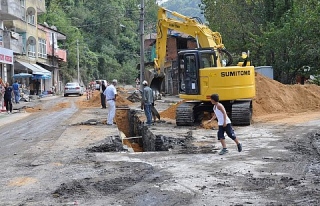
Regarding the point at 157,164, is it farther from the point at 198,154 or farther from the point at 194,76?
the point at 194,76

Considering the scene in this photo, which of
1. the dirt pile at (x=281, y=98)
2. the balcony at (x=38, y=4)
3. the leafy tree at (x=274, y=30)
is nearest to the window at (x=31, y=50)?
the balcony at (x=38, y=4)

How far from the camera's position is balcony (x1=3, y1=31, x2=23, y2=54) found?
38406mm

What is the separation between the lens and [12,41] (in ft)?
131

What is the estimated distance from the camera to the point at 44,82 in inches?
2245

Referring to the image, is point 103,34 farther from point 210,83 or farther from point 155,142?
point 155,142

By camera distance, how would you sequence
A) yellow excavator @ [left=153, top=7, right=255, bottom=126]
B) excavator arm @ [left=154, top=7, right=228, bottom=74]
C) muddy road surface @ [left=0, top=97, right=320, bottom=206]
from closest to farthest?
muddy road surface @ [left=0, top=97, right=320, bottom=206] → yellow excavator @ [left=153, top=7, right=255, bottom=126] → excavator arm @ [left=154, top=7, right=228, bottom=74]

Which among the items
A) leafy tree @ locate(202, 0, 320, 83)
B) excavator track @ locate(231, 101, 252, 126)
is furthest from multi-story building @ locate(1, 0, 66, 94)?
excavator track @ locate(231, 101, 252, 126)

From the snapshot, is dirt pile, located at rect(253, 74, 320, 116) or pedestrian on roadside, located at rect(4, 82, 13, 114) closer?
dirt pile, located at rect(253, 74, 320, 116)

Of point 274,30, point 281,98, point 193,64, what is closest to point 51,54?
point 274,30

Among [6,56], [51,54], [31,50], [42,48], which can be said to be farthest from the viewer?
[51,54]

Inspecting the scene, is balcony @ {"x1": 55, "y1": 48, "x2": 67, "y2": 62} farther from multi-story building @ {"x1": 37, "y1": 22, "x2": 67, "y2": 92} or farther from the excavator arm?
the excavator arm

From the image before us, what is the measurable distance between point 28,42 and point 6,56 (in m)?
11.1

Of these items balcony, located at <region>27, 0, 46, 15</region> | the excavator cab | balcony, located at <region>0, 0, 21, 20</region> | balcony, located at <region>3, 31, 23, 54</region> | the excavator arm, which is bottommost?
the excavator cab

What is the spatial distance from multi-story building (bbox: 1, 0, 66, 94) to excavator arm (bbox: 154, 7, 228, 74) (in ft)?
73.4
